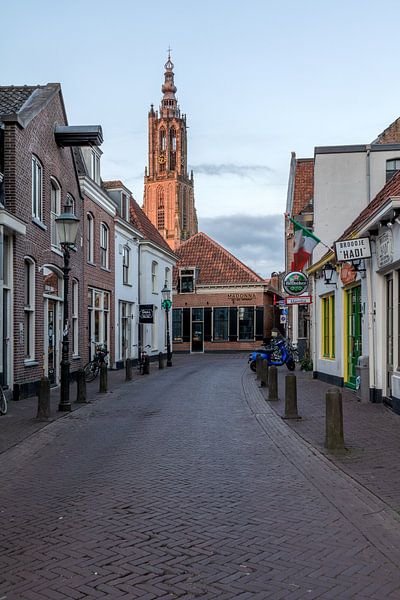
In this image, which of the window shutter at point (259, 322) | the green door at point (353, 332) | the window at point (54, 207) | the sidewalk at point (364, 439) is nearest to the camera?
the sidewalk at point (364, 439)

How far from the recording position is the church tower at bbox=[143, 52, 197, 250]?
106 meters

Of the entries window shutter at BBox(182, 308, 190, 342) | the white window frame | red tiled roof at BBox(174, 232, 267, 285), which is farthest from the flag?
window shutter at BBox(182, 308, 190, 342)

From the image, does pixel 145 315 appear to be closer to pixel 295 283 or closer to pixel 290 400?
pixel 295 283

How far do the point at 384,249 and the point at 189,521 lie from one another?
8.65m

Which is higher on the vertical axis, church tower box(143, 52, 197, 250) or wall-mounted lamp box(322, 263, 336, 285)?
church tower box(143, 52, 197, 250)

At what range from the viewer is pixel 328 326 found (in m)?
21.5

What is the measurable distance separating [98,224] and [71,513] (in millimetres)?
20772

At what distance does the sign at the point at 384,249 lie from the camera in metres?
12.7

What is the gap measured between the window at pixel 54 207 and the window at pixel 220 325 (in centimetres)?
2962

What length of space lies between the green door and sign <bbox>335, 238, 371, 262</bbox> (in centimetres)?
240

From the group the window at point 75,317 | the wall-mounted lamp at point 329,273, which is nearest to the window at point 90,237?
the window at point 75,317

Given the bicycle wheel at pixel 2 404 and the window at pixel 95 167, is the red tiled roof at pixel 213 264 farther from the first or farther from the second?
the bicycle wheel at pixel 2 404

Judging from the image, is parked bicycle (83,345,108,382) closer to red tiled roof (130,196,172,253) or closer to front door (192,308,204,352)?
red tiled roof (130,196,172,253)

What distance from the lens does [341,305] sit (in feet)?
61.5
